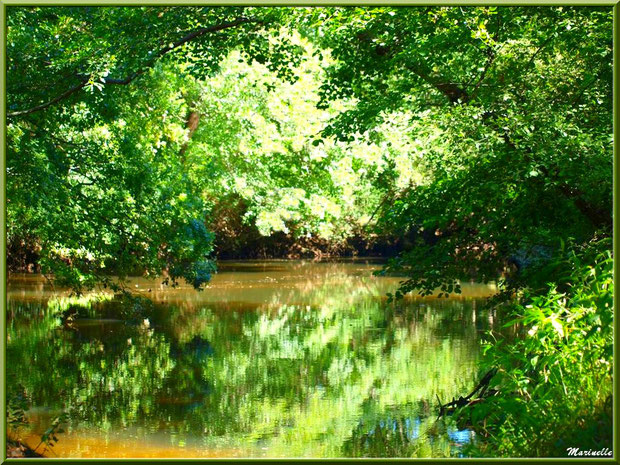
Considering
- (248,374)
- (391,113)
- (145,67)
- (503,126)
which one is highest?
(145,67)

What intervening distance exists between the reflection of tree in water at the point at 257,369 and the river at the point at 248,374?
0.08ft

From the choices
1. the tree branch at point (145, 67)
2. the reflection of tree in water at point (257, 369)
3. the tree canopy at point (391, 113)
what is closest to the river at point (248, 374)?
the reflection of tree in water at point (257, 369)

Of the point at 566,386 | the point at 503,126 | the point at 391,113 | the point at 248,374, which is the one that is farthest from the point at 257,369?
the point at 566,386

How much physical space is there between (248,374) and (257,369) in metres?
0.33

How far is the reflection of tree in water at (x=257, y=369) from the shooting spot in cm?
877

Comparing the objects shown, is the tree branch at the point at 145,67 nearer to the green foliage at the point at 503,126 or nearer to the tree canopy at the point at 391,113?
the tree canopy at the point at 391,113

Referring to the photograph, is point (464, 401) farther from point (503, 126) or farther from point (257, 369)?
point (257, 369)

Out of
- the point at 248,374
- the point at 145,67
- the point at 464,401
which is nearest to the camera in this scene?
the point at 464,401

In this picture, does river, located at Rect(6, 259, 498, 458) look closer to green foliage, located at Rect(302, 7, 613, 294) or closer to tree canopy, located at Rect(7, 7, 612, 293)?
tree canopy, located at Rect(7, 7, 612, 293)

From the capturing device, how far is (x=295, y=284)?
916 inches

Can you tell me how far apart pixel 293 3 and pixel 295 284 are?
17.6 metres

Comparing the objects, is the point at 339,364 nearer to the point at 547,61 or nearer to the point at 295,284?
the point at 547,61

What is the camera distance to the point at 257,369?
11.5 m

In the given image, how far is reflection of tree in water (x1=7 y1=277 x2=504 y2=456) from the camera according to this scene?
28.8ft
